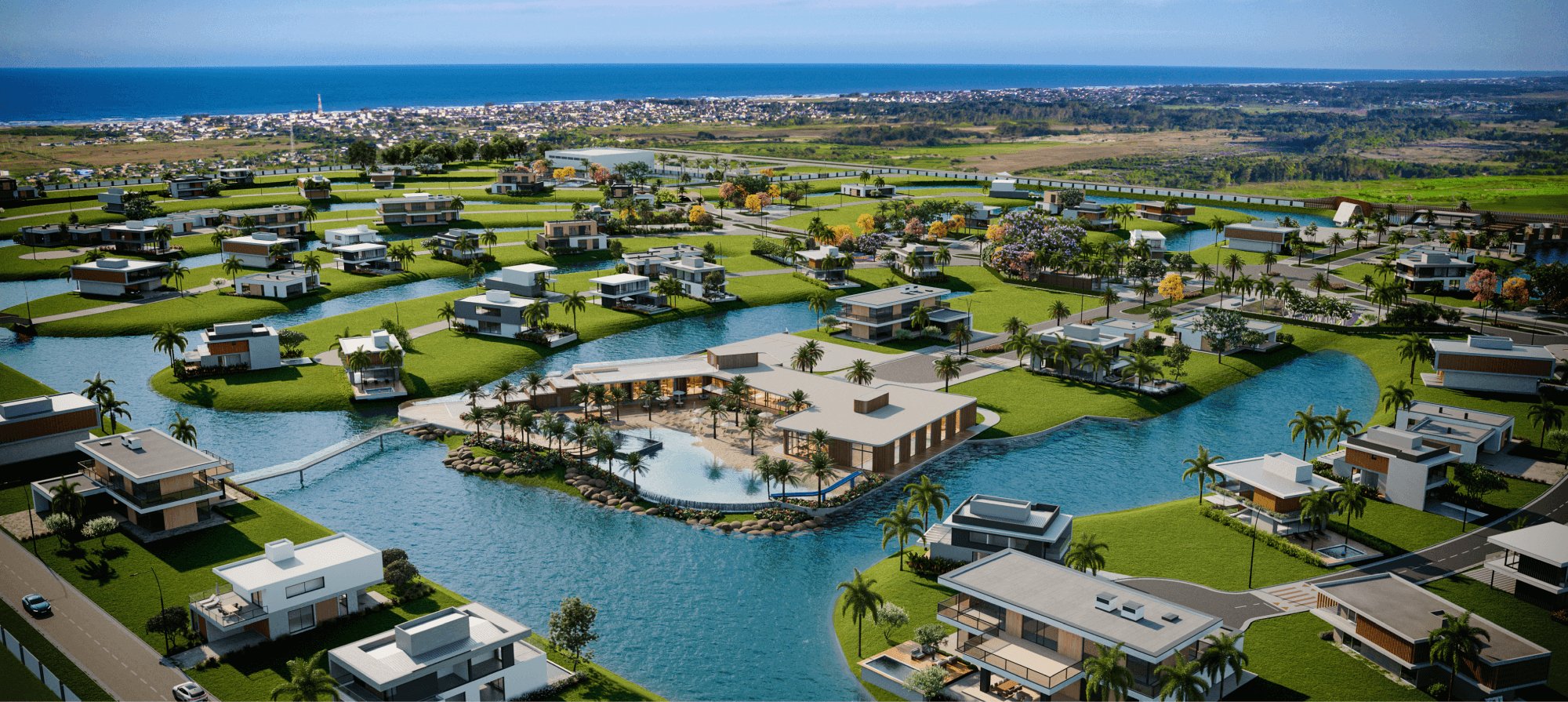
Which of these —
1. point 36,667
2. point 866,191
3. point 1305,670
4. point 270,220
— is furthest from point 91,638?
point 866,191

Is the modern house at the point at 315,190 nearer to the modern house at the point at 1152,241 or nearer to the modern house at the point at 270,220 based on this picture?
the modern house at the point at 270,220

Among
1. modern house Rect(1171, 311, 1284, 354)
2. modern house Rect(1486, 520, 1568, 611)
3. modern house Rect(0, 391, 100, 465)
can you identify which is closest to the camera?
modern house Rect(1486, 520, 1568, 611)

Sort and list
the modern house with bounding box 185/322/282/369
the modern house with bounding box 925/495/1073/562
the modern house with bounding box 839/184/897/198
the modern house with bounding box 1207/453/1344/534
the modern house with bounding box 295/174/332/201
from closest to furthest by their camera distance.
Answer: the modern house with bounding box 925/495/1073/562 → the modern house with bounding box 1207/453/1344/534 → the modern house with bounding box 185/322/282/369 → the modern house with bounding box 295/174/332/201 → the modern house with bounding box 839/184/897/198

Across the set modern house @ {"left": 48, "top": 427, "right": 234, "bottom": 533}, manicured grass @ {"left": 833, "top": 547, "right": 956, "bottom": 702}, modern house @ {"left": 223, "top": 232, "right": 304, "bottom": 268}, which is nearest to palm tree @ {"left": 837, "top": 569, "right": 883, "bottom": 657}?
manicured grass @ {"left": 833, "top": 547, "right": 956, "bottom": 702}

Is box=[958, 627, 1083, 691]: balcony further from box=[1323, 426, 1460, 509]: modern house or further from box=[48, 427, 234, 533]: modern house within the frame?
box=[48, 427, 234, 533]: modern house

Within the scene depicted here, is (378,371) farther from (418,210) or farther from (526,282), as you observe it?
(418,210)

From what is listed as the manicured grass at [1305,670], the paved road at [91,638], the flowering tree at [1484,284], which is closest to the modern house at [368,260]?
the paved road at [91,638]
